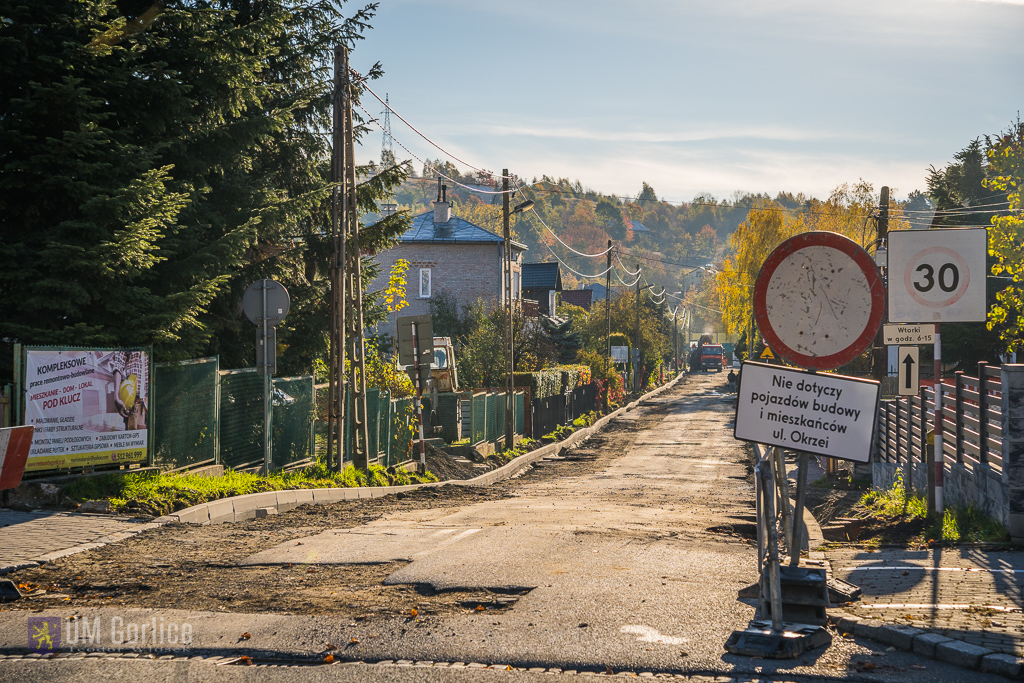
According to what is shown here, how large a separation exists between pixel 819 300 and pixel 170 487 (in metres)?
9.14

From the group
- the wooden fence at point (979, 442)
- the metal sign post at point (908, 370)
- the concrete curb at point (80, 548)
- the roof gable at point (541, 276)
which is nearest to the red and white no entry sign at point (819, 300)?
the wooden fence at point (979, 442)

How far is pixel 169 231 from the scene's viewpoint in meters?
14.2

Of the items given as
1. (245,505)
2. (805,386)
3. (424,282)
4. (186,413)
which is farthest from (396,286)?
(424,282)

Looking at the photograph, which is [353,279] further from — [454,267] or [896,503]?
[454,267]

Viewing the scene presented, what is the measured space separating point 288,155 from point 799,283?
14944mm

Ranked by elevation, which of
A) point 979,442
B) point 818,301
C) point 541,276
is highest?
point 541,276

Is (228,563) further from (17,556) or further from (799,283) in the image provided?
(799,283)

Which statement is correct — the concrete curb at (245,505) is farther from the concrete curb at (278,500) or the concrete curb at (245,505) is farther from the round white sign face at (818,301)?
the round white sign face at (818,301)

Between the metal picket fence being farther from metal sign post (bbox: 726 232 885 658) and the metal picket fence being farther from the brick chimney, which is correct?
the brick chimney

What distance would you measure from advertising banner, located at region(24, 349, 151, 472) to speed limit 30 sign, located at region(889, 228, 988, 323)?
31.9 feet

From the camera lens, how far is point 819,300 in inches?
231

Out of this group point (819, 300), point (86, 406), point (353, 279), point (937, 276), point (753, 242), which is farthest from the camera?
point (753, 242)

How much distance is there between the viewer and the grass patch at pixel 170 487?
1117 cm

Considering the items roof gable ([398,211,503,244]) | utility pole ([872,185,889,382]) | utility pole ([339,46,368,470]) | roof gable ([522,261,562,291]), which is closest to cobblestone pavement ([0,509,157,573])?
utility pole ([339,46,368,470])
